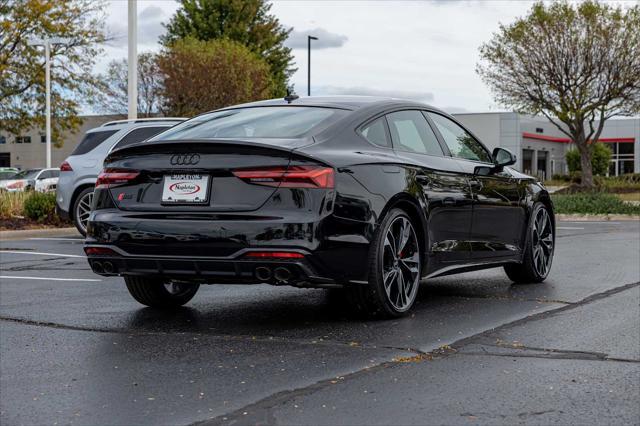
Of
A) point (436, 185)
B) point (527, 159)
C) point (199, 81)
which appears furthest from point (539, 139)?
point (436, 185)

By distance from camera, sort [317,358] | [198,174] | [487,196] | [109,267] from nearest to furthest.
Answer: [317,358] < [198,174] < [109,267] < [487,196]

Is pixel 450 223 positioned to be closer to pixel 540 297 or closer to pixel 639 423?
pixel 540 297

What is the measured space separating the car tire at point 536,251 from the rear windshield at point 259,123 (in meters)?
2.78

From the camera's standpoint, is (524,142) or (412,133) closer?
(412,133)

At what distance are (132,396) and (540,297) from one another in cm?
434

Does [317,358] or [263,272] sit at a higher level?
[263,272]

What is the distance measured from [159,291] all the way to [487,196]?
2.77 metres

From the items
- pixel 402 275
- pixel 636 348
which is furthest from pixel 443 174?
pixel 636 348

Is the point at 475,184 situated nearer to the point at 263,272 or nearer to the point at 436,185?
the point at 436,185

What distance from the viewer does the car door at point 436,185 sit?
6910mm

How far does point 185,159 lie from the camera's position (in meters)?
6.06

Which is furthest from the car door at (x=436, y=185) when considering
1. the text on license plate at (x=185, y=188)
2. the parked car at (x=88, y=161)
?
the parked car at (x=88, y=161)

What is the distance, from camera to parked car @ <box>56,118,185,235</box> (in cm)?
1520

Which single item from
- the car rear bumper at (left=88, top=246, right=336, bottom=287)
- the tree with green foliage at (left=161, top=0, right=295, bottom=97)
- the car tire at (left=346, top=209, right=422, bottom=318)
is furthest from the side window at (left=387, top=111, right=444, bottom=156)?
the tree with green foliage at (left=161, top=0, right=295, bottom=97)
